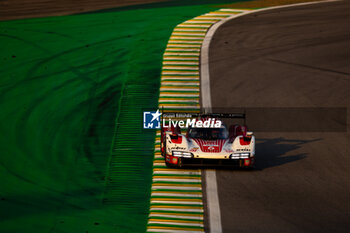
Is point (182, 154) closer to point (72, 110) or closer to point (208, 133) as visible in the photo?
point (208, 133)

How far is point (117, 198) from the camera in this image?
12.9 metres

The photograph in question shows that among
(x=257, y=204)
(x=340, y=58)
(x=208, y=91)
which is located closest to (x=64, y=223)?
(x=257, y=204)

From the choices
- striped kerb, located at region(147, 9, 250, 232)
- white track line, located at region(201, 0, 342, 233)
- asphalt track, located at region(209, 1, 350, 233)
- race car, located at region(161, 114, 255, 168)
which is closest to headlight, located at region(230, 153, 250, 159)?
race car, located at region(161, 114, 255, 168)

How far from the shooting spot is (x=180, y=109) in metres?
19.3

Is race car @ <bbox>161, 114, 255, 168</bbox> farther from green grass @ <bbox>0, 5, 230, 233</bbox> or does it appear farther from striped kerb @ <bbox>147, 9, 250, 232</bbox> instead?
green grass @ <bbox>0, 5, 230, 233</bbox>

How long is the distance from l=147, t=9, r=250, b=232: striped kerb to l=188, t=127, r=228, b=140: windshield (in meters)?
1.05

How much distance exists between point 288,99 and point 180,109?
13.7 ft

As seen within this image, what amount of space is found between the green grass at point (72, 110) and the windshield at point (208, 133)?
1526mm

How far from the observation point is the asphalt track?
11539mm

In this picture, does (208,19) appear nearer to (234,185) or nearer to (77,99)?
(77,99)

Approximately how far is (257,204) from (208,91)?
31.0 ft

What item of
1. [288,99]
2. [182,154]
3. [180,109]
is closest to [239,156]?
[182,154]

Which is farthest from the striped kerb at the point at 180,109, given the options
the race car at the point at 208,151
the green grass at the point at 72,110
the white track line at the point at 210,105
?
the race car at the point at 208,151

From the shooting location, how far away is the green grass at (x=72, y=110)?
1200 cm
